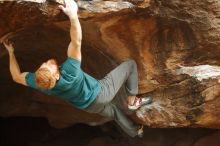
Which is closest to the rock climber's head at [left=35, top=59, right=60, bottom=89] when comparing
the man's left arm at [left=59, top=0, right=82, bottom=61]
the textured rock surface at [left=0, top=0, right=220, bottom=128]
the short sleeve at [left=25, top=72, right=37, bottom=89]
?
the man's left arm at [left=59, top=0, right=82, bottom=61]

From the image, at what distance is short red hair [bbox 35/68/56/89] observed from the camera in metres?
3.40

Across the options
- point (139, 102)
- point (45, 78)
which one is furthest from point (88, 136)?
point (45, 78)

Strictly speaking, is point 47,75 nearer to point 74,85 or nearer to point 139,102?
point 74,85

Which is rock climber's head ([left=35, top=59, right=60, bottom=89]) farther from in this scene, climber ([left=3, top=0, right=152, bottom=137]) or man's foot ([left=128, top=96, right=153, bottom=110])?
man's foot ([left=128, top=96, right=153, bottom=110])

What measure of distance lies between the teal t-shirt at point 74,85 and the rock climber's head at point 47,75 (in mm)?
109

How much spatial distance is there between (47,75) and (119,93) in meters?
1.49

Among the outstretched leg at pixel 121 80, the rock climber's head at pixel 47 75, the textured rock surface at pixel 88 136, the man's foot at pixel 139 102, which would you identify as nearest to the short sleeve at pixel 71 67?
the rock climber's head at pixel 47 75

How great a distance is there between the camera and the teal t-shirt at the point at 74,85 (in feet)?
11.8

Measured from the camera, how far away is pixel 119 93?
4.72 m

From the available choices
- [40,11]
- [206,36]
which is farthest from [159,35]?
[40,11]

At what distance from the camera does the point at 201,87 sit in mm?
4195

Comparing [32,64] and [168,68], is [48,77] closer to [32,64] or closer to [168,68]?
[168,68]

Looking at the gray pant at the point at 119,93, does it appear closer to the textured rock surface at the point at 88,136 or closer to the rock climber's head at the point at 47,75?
the rock climber's head at the point at 47,75

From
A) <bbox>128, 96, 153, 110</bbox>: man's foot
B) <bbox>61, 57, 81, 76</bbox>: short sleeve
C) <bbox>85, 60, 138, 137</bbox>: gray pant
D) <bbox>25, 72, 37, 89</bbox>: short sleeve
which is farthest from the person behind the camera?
<bbox>128, 96, 153, 110</bbox>: man's foot
